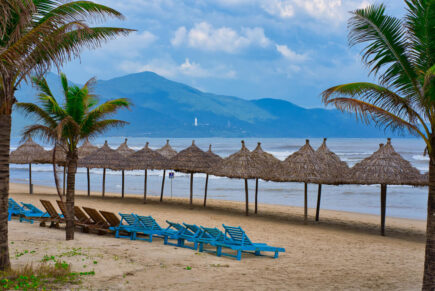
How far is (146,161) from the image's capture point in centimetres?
1997

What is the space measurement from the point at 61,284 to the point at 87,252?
2.50 meters

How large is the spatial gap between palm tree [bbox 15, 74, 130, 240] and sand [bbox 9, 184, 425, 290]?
5.11ft

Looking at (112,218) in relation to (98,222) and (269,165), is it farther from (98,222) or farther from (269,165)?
(269,165)

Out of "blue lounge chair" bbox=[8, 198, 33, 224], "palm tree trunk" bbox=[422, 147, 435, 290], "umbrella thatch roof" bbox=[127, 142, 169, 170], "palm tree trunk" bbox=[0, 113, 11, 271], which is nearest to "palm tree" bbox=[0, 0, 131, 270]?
"palm tree trunk" bbox=[0, 113, 11, 271]

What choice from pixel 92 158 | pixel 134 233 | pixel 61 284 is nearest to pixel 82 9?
Result: pixel 61 284

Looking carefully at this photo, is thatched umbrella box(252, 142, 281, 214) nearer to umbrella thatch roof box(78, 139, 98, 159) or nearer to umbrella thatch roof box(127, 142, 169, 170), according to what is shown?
umbrella thatch roof box(127, 142, 169, 170)

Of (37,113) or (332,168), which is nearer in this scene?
(37,113)

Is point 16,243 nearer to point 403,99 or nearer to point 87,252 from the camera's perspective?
point 87,252

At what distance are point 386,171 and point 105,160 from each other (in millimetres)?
12399

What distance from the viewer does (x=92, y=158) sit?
21.0m

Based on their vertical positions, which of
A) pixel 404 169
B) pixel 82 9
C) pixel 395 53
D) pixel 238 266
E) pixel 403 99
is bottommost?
pixel 238 266

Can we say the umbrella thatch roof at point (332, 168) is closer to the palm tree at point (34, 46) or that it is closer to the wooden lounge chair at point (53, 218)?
the wooden lounge chair at point (53, 218)

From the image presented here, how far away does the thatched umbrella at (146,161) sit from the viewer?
19.6m

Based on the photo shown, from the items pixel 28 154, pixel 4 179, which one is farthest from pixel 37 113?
pixel 28 154
